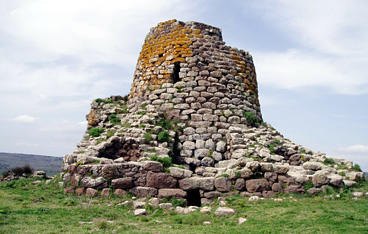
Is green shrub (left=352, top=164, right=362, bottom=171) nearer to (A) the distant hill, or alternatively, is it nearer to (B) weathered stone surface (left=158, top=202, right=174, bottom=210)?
(B) weathered stone surface (left=158, top=202, right=174, bottom=210)

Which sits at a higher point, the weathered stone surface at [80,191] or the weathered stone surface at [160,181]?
the weathered stone surface at [160,181]

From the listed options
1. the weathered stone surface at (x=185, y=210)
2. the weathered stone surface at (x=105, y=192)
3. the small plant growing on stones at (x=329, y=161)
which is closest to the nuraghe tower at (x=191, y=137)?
the small plant growing on stones at (x=329, y=161)

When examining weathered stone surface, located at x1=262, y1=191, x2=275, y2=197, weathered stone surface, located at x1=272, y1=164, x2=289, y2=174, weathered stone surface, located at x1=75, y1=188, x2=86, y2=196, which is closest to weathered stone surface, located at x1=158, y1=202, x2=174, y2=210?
weathered stone surface, located at x1=75, y1=188, x2=86, y2=196

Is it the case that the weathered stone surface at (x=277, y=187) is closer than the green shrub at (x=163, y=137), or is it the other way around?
the weathered stone surface at (x=277, y=187)

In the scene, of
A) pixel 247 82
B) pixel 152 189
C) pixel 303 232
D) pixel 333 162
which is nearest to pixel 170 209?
pixel 152 189

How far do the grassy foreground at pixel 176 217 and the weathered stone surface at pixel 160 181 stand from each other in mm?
783

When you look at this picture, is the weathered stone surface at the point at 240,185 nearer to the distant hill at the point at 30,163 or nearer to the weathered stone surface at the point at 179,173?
the weathered stone surface at the point at 179,173

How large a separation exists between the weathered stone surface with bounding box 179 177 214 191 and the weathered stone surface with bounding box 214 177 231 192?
142mm

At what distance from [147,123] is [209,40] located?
435cm

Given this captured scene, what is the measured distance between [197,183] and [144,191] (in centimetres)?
141

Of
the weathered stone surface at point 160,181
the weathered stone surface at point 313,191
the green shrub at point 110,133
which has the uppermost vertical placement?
the green shrub at point 110,133

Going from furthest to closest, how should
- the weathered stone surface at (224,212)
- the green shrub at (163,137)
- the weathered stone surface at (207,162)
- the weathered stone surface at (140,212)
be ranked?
the weathered stone surface at (207,162) → the green shrub at (163,137) → the weathered stone surface at (140,212) → the weathered stone surface at (224,212)

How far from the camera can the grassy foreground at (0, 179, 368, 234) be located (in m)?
5.91

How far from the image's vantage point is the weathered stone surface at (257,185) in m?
8.48
